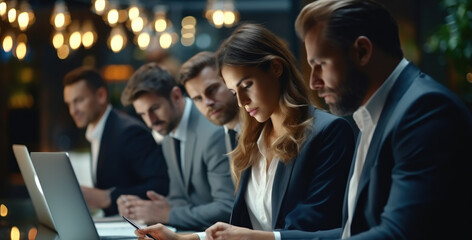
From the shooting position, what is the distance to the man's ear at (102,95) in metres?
4.88

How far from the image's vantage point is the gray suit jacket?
3.28 metres

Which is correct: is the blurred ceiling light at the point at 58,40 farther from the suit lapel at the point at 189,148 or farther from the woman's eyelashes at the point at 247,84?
the woman's eyelashes at the point at 247,84

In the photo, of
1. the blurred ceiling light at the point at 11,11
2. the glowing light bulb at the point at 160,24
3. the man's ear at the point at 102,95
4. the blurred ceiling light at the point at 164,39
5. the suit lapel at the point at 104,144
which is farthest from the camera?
the blurred ceiling light at the point at 164,39

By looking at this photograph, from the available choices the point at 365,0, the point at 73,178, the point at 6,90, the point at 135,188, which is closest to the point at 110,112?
the point at 135,188

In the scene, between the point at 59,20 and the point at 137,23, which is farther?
the point at 137,23

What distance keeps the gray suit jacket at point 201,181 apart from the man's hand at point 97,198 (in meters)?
0.53

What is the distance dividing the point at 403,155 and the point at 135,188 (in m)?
2.81

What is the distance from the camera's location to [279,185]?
2490mm

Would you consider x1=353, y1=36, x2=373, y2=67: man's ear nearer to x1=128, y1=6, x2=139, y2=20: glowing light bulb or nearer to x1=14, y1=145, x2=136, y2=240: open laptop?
x1=14, y1=145, x2=136, y2=240: open laptop

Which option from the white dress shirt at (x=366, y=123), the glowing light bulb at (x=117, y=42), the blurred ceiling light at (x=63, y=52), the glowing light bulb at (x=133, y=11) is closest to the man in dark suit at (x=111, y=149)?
the white dress shirt at (x=366, y=123)

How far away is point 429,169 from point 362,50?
1.20ft

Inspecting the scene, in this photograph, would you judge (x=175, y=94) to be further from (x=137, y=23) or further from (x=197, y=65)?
(x=137, y=23)

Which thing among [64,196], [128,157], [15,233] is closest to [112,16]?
[128,157]

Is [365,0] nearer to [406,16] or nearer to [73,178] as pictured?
[73,178]
